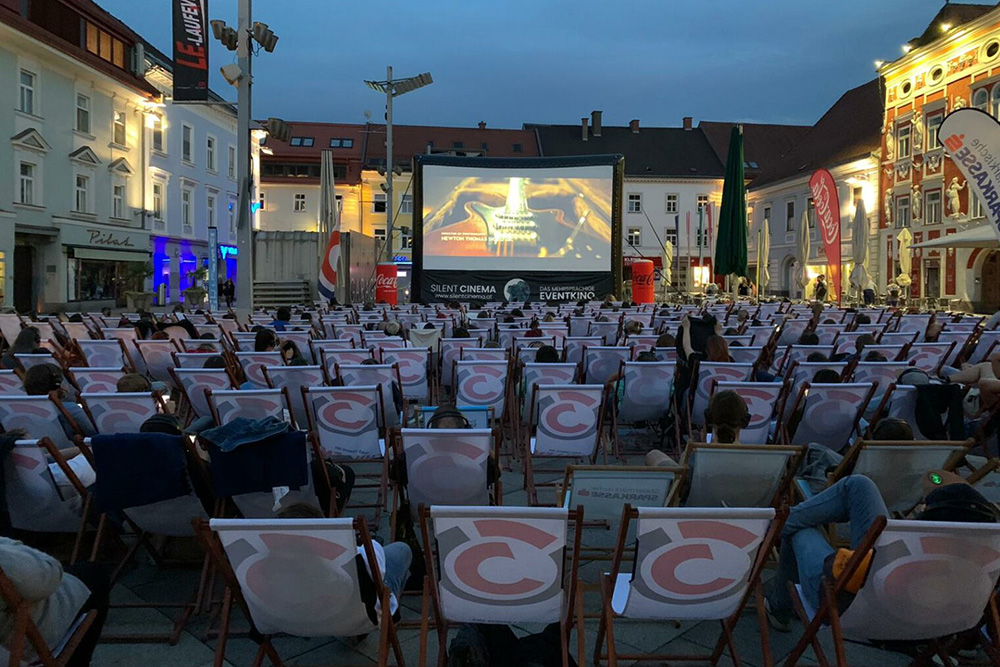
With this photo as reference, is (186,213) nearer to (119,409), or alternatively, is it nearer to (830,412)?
(119,409)

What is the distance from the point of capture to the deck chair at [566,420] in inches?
193

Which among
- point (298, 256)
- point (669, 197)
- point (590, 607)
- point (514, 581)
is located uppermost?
point (669, 197)

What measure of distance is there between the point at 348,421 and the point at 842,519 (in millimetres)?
2899

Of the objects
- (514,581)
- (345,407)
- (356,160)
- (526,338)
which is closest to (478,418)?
(345,407)

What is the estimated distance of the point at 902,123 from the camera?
31609mm

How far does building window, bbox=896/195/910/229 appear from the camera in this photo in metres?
31.1

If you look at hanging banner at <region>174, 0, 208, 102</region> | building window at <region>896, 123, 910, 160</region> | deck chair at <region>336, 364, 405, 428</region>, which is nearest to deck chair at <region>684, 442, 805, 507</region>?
deck chair at <region>336, 364, 405, 428</region>

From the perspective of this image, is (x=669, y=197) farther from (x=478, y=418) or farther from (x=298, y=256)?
(x=478, y=418)

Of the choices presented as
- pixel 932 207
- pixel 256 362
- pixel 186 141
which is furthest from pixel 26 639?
pixel 186 141

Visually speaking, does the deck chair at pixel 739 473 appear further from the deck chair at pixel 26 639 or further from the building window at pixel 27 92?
the building window at pixel 27 92

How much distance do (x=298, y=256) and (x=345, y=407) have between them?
24.0 meters

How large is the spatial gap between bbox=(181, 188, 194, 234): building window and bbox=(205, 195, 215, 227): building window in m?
1.76

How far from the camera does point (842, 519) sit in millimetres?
2799

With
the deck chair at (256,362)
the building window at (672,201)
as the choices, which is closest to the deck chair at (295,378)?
the deck chair at (256,362)
